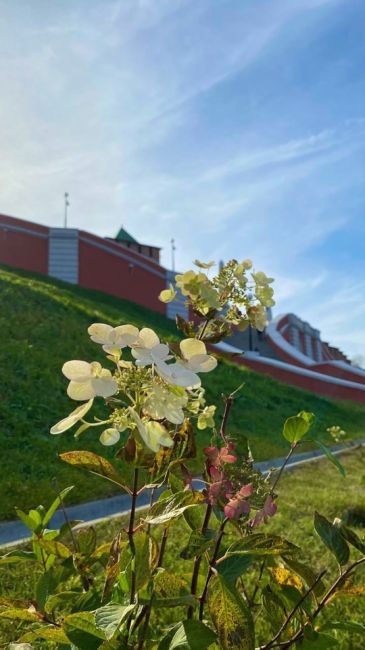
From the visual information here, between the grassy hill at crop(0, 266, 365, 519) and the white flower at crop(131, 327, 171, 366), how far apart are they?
0.38m

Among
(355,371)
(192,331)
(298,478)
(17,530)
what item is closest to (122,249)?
(355,371)

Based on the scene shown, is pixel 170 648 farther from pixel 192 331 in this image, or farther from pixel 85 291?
pixel 85 291

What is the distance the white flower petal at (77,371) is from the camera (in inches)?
32.0

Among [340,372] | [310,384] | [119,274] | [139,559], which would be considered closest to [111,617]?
[139,559]

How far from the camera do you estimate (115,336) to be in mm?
858

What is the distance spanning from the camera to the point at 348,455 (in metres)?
6.71

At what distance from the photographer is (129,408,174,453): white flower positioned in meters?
0.72

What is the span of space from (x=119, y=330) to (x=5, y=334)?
21.1 feet

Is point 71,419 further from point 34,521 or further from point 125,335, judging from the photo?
point 34,521

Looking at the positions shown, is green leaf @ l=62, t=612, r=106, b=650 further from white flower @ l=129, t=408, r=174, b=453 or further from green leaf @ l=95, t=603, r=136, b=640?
white flower @ l=129, t=408, r=174, b=453

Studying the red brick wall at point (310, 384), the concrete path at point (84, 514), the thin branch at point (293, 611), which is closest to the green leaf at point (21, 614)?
the thin branch at point (293, 611)

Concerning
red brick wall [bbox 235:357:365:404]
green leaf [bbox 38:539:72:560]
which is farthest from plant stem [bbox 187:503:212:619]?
red brick wall [bbox 235:357:365:404]

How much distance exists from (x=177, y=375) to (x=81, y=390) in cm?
16

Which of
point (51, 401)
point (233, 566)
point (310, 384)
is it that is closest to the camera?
point (233, 566)
